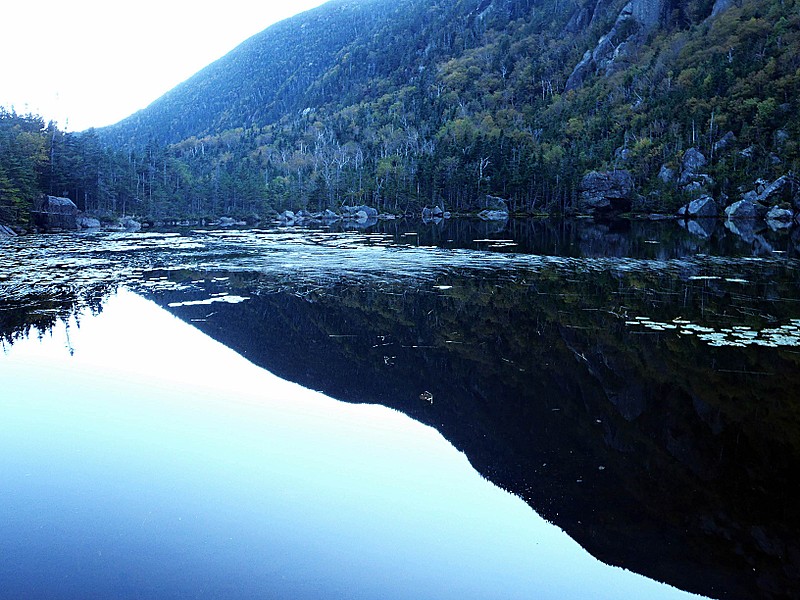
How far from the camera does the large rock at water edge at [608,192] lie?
9544 centimetres

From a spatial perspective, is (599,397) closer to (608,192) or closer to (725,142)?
(608,192)

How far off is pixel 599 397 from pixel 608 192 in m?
92.6

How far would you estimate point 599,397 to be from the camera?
10461 millimetres

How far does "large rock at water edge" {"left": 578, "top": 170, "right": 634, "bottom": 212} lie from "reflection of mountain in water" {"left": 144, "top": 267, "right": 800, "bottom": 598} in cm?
7927

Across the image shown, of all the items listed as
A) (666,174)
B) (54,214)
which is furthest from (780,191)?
(54,214)

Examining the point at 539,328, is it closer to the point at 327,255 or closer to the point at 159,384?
the point at 159,384

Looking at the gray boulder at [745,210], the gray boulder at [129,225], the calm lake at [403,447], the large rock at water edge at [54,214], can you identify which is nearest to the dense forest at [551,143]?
the large rock at water edge at [54,214]

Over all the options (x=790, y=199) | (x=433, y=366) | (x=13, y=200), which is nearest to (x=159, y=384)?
(x=433, y=366)

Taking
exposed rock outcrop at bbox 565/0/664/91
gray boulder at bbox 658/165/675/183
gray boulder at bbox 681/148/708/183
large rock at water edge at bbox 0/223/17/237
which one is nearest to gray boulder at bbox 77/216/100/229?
large rock at water edge at bbox 0/223/17/237

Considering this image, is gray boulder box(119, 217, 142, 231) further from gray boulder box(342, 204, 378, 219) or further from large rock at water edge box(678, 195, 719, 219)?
large rock at water edge box(678, 195, 719, 219)

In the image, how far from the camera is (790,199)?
75.1 metres

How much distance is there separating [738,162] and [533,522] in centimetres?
10236

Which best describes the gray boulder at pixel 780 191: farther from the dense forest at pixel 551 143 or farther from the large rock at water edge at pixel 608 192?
the large rock at water edge at pixel 608 192

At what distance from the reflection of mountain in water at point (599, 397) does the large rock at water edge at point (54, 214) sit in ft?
166
